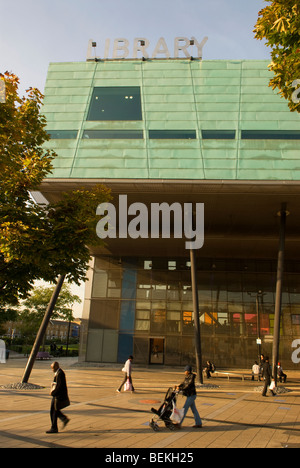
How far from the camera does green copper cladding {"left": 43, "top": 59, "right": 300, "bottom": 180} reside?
19.9 m

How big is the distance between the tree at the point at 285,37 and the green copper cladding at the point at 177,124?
38.1 feet

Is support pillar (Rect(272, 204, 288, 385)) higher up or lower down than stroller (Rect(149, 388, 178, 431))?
higher up

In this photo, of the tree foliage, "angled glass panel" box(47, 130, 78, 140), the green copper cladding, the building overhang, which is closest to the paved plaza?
the tree foliage

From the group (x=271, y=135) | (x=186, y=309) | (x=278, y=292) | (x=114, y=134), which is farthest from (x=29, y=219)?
(x=186, y=309)

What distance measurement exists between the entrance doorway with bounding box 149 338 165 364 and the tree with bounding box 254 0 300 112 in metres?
25.8

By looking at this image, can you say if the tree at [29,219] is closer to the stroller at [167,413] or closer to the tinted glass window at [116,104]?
the stroller at [167,413]

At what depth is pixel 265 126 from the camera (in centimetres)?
2098

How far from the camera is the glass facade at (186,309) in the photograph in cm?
2986

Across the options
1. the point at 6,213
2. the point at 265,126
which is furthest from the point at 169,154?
the point at 6,213

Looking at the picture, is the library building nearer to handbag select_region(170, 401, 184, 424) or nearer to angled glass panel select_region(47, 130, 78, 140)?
angled glass panel select_region(47, 130, 78, 140)

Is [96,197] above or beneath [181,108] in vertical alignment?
beneath
